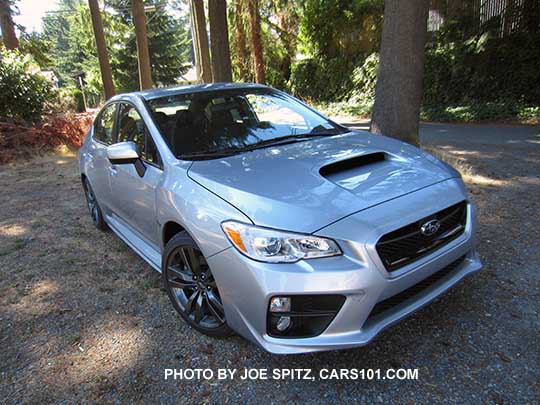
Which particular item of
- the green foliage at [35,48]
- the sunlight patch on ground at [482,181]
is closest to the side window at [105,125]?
the sunlight patch on ground at [482,181]

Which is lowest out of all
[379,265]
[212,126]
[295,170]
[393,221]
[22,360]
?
[22,360]

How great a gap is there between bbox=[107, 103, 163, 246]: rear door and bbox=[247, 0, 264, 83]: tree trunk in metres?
14.4

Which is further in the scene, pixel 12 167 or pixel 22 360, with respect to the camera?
pixel 12 167

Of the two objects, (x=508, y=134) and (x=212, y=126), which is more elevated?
(x=212, y=126)

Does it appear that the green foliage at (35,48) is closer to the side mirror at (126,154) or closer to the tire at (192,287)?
the side mirror at (126,154)

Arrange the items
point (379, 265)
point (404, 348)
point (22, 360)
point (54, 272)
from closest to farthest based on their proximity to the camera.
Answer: point (379, 265) → point (404, 348) → point (22, 360) → point (54, 272)

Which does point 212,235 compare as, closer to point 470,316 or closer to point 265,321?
point 265,321

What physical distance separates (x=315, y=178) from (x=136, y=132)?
175 cm

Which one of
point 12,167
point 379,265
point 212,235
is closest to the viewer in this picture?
point 379,265

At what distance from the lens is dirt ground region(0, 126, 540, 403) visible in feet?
7.42

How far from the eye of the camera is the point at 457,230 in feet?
8.23

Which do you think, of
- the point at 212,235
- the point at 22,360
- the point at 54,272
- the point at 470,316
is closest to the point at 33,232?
the point at 54,272

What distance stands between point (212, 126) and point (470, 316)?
7.73 feet

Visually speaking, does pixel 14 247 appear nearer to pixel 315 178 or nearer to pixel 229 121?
pixel 229 121
